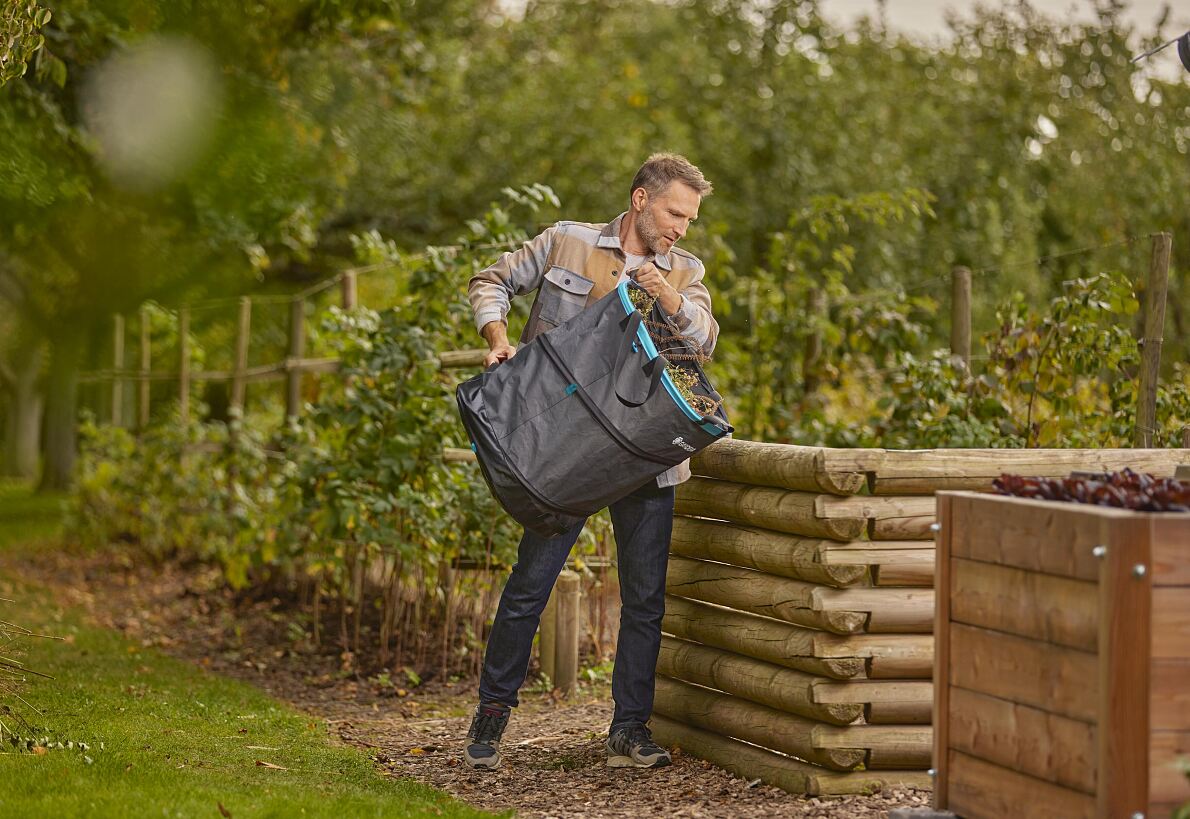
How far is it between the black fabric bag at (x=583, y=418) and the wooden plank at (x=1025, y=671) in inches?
38.9

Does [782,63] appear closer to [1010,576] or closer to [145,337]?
[145,337]

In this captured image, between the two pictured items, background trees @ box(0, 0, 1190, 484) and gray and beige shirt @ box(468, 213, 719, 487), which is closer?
gray and beige shirt @ box(468, 213, 719, 487)

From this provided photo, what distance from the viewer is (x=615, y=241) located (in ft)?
14.2

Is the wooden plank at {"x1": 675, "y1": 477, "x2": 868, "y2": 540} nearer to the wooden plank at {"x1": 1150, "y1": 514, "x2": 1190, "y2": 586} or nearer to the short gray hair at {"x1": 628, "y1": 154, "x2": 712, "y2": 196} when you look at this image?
the short gray hair at {"x1": 628, "y1": 154, "x2": 712, "y2": 196}

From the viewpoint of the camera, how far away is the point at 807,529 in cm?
395

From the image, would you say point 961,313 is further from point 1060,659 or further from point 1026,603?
point 1060,659

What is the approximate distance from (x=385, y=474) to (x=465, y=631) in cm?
87

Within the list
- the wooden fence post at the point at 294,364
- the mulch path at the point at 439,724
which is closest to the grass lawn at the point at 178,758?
the mulch path at the point at 439,724

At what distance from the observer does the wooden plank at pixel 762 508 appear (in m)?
3.88

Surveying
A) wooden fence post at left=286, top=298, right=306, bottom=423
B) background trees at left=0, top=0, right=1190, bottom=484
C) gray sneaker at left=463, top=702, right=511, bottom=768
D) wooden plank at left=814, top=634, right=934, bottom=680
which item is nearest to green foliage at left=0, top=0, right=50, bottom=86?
background trees at left=0, top=0, right=1190, bottom=484

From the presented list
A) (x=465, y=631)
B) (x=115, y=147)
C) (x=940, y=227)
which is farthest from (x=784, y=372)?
(x=940, y=227)

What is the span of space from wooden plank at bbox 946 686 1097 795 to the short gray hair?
1768mm

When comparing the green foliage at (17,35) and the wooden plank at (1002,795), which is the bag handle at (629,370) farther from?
the green foliage at (17,35)

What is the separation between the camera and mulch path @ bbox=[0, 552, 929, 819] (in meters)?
3.94
